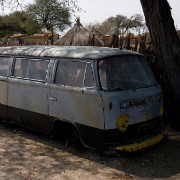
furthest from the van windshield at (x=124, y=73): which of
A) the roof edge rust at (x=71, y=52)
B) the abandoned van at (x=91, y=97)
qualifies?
the roof edge rust at (x=71, y=52)

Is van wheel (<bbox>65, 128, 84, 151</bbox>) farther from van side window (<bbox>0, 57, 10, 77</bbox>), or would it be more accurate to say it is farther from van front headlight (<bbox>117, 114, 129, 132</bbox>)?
van side window (<bbox>0, 57, 10, 77</bbox>)

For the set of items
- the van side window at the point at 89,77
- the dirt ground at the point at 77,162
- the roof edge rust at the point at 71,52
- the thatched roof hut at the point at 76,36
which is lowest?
the dirt ground at the point at 77,162

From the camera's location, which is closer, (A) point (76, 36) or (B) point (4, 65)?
(B) point (4, 65)

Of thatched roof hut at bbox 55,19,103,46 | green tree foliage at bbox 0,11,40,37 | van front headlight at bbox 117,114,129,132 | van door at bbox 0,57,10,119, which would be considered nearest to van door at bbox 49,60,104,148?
van front headlight at bbox 117,114,129,132

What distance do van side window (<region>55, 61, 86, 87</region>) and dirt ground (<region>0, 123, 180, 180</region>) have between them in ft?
4.17

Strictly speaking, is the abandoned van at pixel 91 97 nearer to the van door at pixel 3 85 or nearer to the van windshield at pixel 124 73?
the van windshield at pixel 124 73

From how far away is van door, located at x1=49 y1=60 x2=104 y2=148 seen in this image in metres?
6.29

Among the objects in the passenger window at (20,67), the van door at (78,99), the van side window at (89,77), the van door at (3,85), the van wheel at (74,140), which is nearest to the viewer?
the van door at (78,99)

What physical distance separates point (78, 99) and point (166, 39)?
251cm

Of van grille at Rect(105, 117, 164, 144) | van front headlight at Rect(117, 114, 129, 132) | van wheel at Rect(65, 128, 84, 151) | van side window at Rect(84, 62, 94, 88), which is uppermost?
van side window at Rect(84, 62, 94, 88)

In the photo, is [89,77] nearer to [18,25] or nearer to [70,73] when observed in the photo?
[70,73]

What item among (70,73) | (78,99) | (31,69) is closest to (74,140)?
(78,99)

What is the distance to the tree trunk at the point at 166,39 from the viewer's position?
781cm

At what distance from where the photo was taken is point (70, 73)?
684 centimetres
